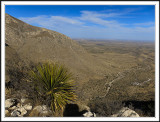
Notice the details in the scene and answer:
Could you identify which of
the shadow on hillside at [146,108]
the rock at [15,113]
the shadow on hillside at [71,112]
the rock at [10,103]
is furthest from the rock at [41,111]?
the shadow on hillside at [146,108]

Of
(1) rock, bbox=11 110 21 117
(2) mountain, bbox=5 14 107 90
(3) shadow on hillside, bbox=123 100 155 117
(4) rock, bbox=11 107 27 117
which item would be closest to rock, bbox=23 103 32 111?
(4) rock, bbox=11 107 27 117

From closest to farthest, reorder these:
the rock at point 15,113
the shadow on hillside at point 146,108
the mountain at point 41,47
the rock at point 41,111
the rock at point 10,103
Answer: the rock at point 15,113 → the rock at point 41,111 → the rock at point 10,103 → the shadow on hillside at point 146,108 → the mountain at point 41,47

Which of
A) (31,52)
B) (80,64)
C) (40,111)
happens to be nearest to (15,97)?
(40,111)

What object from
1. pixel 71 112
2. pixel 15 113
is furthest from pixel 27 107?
pixel 71 112

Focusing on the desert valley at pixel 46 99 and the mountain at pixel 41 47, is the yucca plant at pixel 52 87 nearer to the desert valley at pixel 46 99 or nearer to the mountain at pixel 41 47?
the desert valley at pixel 46 99

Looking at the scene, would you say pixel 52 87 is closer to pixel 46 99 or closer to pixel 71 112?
pixel 46 99

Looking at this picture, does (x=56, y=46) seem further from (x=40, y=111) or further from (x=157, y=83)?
(x=157, y=83)

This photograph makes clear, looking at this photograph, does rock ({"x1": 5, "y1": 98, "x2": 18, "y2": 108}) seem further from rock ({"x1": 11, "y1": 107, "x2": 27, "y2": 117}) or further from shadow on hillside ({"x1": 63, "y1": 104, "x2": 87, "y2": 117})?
shadow on hillside ({"x1": 63, "y1": 104, "x2": 87, "y2": 117})

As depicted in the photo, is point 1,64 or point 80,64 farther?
point 80,64
